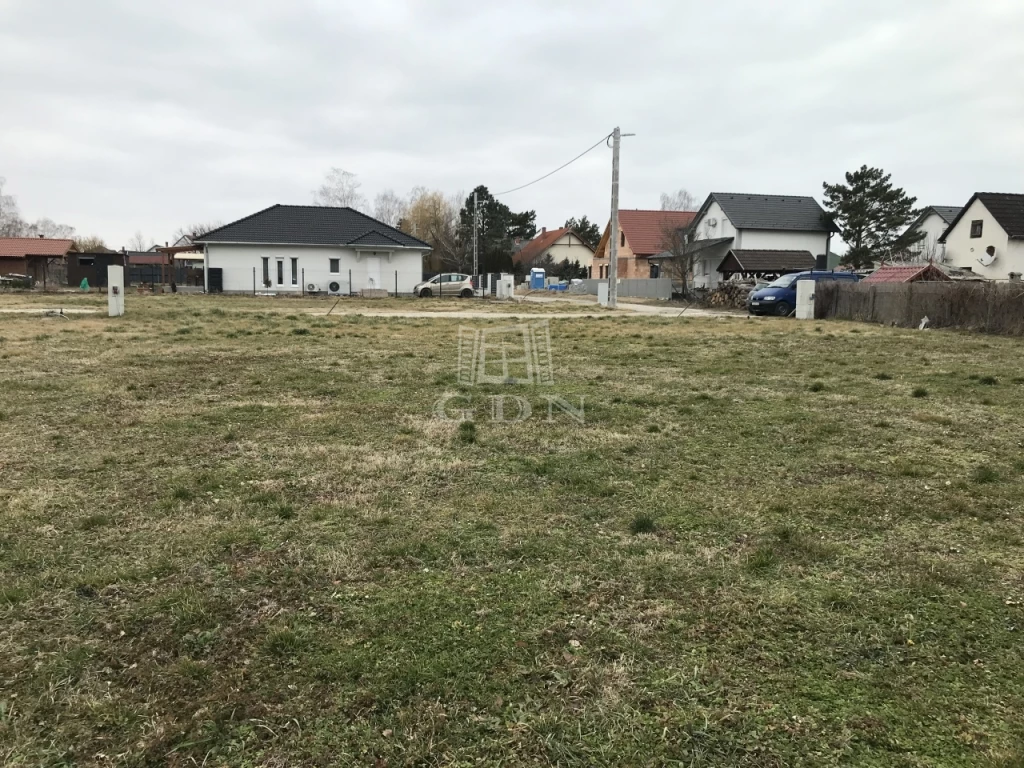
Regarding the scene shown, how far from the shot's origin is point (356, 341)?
1404cm

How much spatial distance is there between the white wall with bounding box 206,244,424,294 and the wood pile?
16.2 m

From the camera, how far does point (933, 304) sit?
18.7 metres

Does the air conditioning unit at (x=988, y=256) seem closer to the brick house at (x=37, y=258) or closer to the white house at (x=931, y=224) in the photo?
the white house at (x=931, y=224)

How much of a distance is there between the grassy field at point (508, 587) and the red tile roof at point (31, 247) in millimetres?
50388

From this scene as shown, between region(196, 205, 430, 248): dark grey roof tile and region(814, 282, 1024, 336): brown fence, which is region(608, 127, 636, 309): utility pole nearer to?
region(814, 282, 1024, 336): brown fence

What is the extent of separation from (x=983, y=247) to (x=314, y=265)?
38310 mm

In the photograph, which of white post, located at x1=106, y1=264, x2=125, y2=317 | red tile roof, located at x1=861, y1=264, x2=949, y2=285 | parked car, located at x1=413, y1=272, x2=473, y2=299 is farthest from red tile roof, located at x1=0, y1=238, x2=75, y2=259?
red tile roof, located at x1=861, y1=264, x2=949, y2=285

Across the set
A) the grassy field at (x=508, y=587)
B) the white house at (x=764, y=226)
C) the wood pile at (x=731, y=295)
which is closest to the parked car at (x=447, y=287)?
the wood pile at (x=731, y=295)

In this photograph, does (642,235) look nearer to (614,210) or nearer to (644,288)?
(644,288)

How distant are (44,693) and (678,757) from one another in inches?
82.2

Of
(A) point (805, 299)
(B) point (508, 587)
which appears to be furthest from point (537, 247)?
(B) point (508, 587)

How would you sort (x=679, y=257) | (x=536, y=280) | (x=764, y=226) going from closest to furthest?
(x=679, y=257), (x=764, y=226), (x=536, y=280)

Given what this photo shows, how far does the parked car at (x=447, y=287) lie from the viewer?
3872 cm

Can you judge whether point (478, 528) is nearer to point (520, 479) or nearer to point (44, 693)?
point (520, 479)
